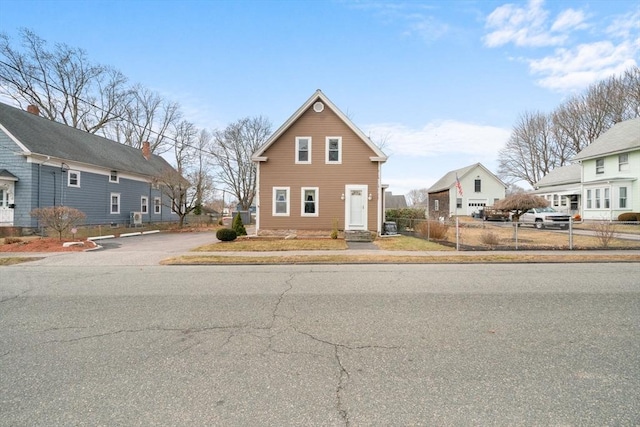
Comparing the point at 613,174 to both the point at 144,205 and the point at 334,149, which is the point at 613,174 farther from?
the point at 144,205

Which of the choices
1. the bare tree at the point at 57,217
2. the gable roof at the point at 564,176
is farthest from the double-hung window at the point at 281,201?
the gable roof at the point at 564,176

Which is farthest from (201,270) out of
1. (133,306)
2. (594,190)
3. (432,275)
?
(594,190)

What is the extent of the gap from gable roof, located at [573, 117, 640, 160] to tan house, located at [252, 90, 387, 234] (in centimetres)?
2190

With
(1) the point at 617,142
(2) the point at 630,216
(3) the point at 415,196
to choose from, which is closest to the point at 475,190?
(1) the point at 617,142

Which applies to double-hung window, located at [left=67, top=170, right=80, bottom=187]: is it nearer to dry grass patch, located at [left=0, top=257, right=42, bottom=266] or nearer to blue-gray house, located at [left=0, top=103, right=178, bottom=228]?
blue-gray house, located at [left=0, top=103, right=178, bottom=228]

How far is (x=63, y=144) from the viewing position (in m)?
22.5

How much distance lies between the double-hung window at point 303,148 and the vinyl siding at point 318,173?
0.20 meters

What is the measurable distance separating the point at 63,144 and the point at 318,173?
1853 centimetres

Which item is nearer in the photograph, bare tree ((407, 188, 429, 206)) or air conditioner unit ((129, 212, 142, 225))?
air conditioner unit ((129, 212, 142, 225))

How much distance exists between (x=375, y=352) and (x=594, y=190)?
33.8 meters

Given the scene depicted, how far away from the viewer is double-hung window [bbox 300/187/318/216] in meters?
18.4

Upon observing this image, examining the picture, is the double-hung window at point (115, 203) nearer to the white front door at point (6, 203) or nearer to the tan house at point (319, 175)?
the white front door at point (6, 203)

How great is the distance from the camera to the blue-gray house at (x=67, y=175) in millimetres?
18969

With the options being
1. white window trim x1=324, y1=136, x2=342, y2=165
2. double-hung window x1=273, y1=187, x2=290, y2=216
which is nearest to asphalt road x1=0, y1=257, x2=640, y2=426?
double-hung window x1=273, y1=187, x2=290, y2=216
